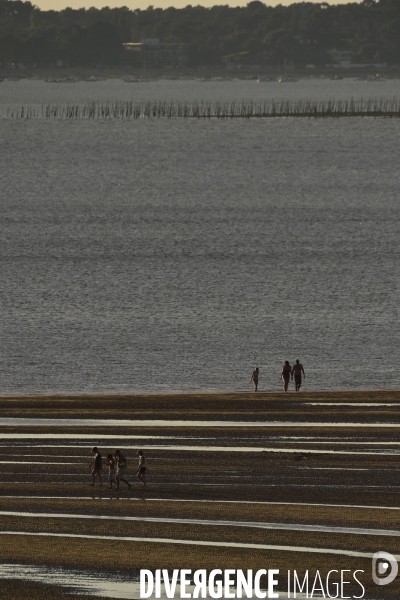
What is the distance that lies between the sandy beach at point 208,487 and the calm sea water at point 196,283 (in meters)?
9.25

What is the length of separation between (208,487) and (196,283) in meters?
44.7

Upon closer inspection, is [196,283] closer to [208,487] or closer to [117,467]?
[208,487]

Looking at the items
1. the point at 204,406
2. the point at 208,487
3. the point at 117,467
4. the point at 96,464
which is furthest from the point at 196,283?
the point at 117,467

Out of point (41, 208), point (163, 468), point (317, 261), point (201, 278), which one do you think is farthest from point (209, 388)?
point (41, 208)

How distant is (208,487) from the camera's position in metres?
32.9

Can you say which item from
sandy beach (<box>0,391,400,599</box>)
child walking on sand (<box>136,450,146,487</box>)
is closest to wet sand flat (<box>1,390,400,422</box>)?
sandy beach (<box>0,391,400,599</box>)

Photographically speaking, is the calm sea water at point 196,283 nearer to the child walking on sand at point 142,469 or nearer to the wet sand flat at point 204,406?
the wet sand flat at point 204,406

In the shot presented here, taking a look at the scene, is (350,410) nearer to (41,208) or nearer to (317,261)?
(317,261)

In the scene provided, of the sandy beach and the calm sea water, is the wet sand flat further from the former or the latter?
the calm sea water

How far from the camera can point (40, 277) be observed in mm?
78812

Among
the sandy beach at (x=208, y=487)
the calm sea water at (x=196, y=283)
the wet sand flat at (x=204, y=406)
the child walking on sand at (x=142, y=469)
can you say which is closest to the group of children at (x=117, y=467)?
the child walking on sand at (x=142, y=469)

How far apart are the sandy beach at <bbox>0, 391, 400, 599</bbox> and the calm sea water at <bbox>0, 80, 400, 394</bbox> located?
925 cm

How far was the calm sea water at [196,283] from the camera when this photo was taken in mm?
54312

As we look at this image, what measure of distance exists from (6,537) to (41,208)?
95224mm
